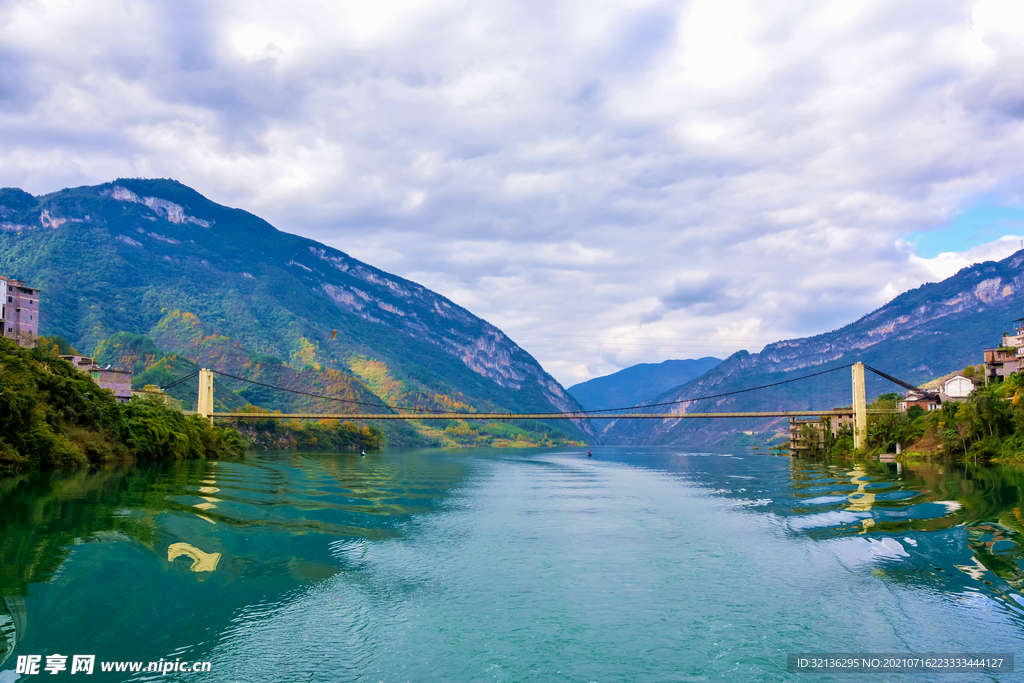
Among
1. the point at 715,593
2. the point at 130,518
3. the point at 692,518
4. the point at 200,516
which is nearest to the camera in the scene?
the point at 715,593

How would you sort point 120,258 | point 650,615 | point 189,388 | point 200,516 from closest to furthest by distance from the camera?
point 650,615 < point 200,516 < point 189,388 < point 120,258

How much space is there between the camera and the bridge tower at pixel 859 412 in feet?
178

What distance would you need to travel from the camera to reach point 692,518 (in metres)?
20.0

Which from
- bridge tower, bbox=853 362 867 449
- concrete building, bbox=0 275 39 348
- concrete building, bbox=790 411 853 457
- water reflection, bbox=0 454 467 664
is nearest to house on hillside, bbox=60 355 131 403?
concrete building, bbox=0 275 39 348

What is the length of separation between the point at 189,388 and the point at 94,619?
100 m

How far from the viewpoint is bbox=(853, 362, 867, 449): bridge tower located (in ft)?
178

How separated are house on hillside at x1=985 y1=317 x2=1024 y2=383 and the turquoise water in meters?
Answer: 43.5

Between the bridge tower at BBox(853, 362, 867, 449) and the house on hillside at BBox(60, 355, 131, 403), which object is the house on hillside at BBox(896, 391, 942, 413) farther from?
the house on hillside at BBox(60, 355, 131, 403)

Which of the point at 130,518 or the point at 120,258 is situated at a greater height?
the point at 120,258

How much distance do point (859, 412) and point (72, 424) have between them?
57.9 metres

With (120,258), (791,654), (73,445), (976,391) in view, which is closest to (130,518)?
(791,654)

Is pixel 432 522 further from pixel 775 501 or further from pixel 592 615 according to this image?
pixel 775 501

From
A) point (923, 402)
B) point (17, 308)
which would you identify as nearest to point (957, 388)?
point (923, 402)

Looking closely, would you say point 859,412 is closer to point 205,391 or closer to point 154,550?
point 154,550
